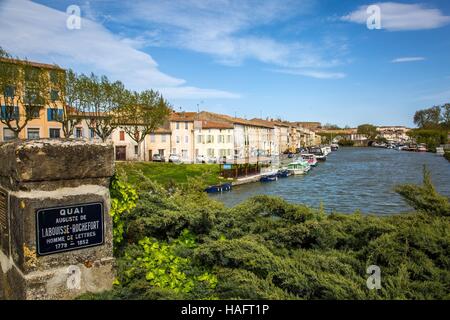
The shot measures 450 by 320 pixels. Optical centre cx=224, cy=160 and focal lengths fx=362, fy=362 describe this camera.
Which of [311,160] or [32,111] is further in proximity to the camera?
[311,160]

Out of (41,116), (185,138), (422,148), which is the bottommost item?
(422,148)

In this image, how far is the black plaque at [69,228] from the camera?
12.6 ft

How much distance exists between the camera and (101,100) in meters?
48.5

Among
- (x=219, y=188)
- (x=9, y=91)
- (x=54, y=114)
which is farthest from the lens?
(x=54, y=114)

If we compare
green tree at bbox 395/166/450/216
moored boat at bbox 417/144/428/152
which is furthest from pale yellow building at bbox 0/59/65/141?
moored boat at bbox 417/144/428/152

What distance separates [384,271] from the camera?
356 centimetres

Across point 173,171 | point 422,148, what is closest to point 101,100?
point 173,171

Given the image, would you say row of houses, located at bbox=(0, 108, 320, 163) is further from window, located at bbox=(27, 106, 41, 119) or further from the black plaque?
the black plaque

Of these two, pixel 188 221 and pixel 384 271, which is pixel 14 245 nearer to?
pixel 188 221

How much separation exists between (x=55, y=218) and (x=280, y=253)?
259 cm

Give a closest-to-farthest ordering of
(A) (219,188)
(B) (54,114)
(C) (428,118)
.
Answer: (A) (219,188), (B) (54,114), (C) (428,118)

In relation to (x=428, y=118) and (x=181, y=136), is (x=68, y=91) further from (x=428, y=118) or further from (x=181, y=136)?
(x=428, y=118)

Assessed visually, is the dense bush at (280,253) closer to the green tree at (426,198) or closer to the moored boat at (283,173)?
the green tree at (426,198)

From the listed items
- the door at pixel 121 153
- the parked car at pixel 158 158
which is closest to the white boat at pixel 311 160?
the parked car at pixel 158 158
